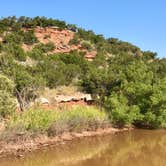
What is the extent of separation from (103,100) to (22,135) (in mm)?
14372

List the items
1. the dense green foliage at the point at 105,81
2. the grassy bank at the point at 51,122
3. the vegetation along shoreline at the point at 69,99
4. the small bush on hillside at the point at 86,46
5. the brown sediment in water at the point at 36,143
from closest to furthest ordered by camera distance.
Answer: the brown sediment in water at the point at 36,143 < the grassy bank at the point at 51,122 < the vegetation along shoreline at the point at 69,99 < the dense green foliage at the point at 105,81 < the small bush on hillside at the point at 86,46

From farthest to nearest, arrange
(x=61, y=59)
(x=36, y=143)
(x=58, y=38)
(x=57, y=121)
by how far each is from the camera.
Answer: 1. (x=58, y=38)
2. (x=61, y=59)
3. (x=57, y=121)
4. (x=36, y=143)

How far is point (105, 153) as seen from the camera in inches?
912

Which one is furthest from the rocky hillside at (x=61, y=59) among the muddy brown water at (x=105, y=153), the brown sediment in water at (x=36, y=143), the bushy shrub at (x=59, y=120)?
the muddy brown water at (x=105, y=153)

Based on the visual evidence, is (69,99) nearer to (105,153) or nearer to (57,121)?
(57,121)

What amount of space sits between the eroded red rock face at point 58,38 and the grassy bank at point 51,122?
28.5m

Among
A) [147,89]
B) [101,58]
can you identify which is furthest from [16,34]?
[147,89]

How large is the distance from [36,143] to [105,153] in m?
4.02

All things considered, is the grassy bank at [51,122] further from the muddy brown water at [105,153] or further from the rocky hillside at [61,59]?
the rocky hillside at [61,59]

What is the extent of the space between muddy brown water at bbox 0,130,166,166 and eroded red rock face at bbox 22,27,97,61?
30.4 metres

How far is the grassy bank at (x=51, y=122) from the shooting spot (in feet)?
74.2

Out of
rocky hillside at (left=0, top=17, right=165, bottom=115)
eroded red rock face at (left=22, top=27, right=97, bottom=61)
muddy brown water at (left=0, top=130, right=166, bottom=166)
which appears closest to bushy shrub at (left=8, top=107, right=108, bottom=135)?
muddy brown water at (left=0, top=130, right=166, bottom=166)

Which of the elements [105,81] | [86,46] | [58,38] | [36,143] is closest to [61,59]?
[86,46]

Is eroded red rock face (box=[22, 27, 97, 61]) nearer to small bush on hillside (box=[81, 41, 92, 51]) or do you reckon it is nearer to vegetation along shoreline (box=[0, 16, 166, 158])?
small bush on hillside (box=[81, 41, 92, 51])
